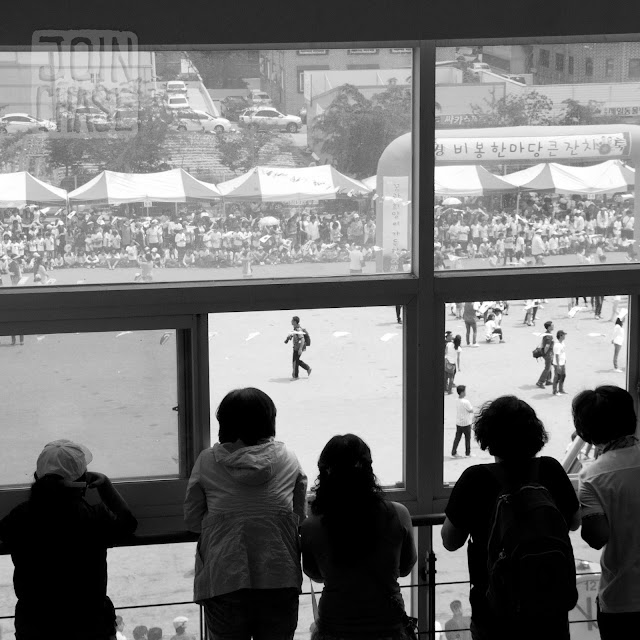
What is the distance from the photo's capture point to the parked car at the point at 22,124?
3.80 metres

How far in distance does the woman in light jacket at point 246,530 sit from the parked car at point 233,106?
1.36 meters

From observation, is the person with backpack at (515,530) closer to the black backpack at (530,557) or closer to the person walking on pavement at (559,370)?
the black backpack at (530,557)

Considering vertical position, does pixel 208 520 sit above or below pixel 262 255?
below

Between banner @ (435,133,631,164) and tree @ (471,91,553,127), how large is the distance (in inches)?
2.6

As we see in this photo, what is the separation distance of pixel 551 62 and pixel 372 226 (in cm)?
104

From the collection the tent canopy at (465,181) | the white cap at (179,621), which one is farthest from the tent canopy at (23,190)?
the white cap at (179,621)

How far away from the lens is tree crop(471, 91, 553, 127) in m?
4.14

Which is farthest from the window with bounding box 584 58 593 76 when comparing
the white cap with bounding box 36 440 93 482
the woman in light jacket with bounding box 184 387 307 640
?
the white cap with bounding box 36 440 93 482

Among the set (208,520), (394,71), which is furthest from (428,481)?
(394,71)

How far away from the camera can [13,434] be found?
4004 mm

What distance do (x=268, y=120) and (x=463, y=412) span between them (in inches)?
59.7

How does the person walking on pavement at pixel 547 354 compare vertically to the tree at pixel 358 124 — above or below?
below

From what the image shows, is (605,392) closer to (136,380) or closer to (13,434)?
(136,380)

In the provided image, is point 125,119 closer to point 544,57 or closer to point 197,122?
point 197,122
